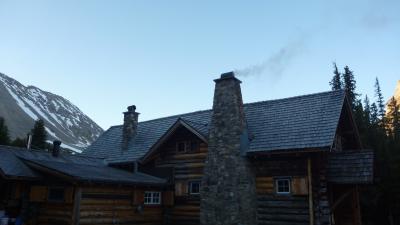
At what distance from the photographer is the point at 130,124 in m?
26.4

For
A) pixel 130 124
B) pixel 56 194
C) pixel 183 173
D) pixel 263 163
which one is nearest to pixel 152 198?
pixel 183 173

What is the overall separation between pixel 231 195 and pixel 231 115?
3917mm

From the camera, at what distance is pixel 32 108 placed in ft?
571

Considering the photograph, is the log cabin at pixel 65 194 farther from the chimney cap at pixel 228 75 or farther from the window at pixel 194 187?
the chimney cap at pixel 228 75

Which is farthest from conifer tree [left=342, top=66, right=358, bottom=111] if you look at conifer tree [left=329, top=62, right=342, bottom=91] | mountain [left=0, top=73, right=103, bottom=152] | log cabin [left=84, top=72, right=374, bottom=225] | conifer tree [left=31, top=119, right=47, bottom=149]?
mountain [left=0, top=73, right=103, bottom=152]

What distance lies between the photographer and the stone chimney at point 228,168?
17891 millimetres

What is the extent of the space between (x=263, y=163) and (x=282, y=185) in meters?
1.39

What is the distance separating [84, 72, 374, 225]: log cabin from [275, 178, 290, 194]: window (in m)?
0.05

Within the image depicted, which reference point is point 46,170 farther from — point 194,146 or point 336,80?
point 336,80

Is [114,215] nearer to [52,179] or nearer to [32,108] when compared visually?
[52,179]

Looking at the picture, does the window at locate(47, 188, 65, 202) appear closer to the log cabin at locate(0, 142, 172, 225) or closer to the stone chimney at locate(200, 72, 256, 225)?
the log cabin at locate(0, 142, 172, 225)

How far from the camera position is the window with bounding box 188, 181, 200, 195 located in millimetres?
20953

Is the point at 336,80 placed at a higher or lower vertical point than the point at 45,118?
lower

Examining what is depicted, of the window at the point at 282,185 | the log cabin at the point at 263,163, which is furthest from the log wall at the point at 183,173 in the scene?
the window at the point at 282,185
